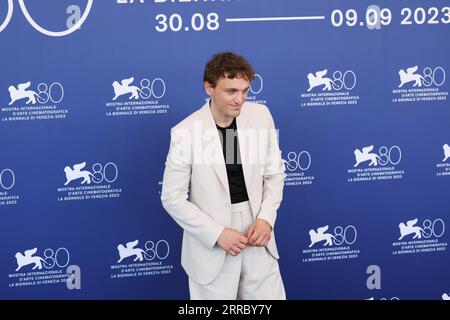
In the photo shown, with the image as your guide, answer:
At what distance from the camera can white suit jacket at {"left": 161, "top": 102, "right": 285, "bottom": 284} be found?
2877 millimetres

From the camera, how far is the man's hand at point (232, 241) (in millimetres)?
2828

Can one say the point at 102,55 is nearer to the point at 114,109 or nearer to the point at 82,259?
the point at 114,109

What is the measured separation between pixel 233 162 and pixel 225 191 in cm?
13

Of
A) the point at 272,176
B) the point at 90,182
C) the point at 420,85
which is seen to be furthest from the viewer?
the point at 420,85

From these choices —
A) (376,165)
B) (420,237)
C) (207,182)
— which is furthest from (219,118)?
(420,237)

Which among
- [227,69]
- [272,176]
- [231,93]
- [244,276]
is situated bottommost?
[244,276]

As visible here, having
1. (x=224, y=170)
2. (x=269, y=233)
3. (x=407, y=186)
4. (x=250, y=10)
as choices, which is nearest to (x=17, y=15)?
(x=250, y=10)

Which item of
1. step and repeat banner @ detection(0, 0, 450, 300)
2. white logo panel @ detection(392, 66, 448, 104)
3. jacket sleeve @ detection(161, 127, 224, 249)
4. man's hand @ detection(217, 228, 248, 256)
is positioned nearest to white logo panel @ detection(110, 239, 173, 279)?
step and repeat banner @ detection(0, 0, 450, 300)

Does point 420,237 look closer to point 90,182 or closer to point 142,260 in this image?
point 142,260

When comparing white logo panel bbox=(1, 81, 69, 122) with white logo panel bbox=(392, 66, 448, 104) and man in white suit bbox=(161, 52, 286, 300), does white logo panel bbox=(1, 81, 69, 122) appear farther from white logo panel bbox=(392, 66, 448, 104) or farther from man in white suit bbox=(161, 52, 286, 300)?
white logo panel bbox=(392, 66, 448, 104)

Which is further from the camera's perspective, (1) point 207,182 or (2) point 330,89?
(2) point 330,89

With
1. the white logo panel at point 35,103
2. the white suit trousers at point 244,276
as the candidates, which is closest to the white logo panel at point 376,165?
the white suit trousers at point 244,276

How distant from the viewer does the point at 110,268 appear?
374 cm

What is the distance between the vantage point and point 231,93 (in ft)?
9.23
